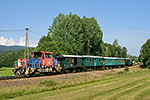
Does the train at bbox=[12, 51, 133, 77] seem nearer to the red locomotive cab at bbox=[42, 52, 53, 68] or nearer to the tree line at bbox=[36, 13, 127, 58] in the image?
the red locomotive cab at bbox=[42, 52, 53, 68]

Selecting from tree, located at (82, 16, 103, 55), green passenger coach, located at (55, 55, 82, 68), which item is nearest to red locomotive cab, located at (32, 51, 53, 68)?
green passenger coach, located at (55, 55, 82, 68)

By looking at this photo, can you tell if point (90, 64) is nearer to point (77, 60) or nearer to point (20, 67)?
point (77, 60)

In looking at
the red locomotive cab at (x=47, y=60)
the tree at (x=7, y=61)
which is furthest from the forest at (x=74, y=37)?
the tree at (x=7, y=61)

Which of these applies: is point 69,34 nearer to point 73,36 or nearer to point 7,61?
point 73,36

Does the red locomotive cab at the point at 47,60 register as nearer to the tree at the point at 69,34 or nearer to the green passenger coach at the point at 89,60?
the green passenger coach at the point at 89,60

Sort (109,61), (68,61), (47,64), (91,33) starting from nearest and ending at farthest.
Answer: (47,64) → (68,61) → (109,61) → (91,33)

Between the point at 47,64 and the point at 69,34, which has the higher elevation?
the point at 69,34

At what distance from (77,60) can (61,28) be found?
2876 cm

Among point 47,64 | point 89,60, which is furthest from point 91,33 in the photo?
point 47,64

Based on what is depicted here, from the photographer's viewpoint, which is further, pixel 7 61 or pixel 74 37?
pixel 7 61

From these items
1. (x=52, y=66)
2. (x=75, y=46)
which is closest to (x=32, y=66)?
(x=52, y=66)

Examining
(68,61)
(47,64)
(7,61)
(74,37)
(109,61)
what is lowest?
(47,64)

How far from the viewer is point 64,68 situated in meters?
32.0

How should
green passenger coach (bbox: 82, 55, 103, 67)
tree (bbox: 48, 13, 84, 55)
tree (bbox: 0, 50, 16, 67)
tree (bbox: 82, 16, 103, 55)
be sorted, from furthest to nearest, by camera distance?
tree (bbox: 0, 50, 16, 67) < tree (bbox: 82, 16, 103, 55) < tree (bbox: 48, 13, 84, 55) < green passenger coach (bbox: 82, 55, 103, 67)
